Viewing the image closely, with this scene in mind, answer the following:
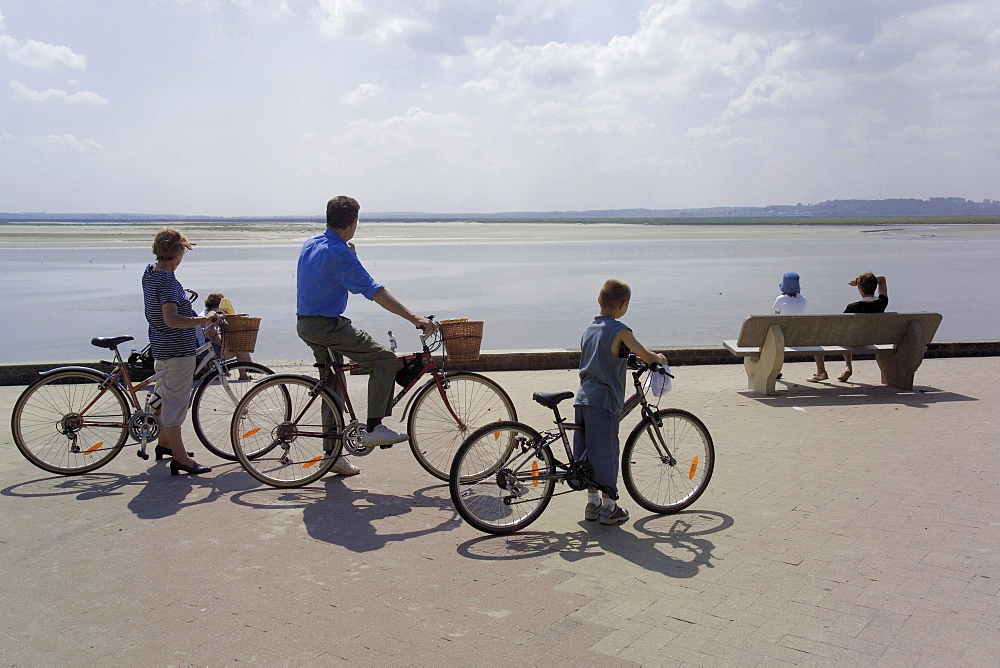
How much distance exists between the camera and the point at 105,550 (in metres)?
5.06

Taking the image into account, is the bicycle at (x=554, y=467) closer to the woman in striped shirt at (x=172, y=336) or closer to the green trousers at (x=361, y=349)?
the green trousers at (x=361, y=349)

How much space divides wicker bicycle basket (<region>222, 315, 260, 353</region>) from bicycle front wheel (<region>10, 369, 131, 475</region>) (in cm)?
129

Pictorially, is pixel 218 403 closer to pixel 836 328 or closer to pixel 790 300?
pixel 836 328

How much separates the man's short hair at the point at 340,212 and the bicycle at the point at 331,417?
88 cm

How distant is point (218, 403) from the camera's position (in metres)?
7.03

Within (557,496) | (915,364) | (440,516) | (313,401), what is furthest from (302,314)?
(915,364)

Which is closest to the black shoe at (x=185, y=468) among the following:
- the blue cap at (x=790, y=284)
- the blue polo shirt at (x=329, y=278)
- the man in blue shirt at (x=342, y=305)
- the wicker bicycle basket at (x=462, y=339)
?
the man in blue shirt at (x=342, y=305)

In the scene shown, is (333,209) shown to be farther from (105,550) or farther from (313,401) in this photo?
(105,550)

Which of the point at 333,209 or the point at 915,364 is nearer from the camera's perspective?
the point at 333,209

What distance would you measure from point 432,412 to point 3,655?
10.5ft

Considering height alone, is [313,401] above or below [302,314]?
below

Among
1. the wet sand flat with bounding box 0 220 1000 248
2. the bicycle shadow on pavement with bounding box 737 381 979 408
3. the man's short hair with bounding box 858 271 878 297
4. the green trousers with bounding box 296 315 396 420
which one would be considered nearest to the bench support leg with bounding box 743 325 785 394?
the bicycle shadow on pavement with bounding box 737 381 979 408

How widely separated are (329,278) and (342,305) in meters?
0.24

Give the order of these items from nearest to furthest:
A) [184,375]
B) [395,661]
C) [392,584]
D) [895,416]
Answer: [395,661] → [392,584] → [184,375] → [895,416]
